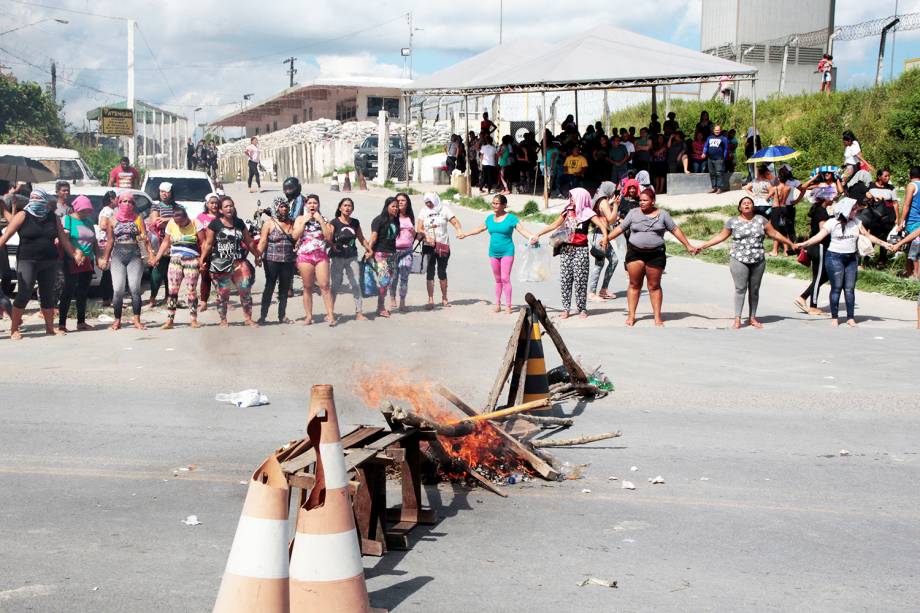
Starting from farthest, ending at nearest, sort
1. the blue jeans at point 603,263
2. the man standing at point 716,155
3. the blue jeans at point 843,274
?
the man standing at point 716,155 → the blue jeans at point 603,263 → the blue jeans at point 843,274

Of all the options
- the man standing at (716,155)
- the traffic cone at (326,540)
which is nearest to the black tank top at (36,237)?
the traffic cone at (326,540)

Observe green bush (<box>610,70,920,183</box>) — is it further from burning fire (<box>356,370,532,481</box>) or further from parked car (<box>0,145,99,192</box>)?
burning fire (<box>356,370,532,481</box>)

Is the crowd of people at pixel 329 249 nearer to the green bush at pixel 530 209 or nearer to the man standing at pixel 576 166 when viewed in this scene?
the man standing at pixel 576 166

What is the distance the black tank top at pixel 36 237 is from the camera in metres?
12.6

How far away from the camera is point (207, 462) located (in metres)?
7.29

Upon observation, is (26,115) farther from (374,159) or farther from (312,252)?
(312,252)

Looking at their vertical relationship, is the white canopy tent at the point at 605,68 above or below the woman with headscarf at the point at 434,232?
above

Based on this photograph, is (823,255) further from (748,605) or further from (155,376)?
(748,605)

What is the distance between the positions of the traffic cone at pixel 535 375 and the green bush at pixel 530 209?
16.4 meters

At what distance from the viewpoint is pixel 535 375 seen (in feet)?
28.9

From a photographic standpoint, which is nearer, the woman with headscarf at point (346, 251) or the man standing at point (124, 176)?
the woman with headscarf at point (346, 251)

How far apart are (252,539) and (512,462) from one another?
117 inches

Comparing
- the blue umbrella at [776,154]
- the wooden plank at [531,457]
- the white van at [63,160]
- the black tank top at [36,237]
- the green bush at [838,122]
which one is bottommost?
the wooden plank at [531,457]

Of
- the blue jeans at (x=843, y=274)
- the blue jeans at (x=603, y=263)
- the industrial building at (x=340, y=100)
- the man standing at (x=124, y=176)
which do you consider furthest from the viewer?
the industrial building at (x=340, y=100)
